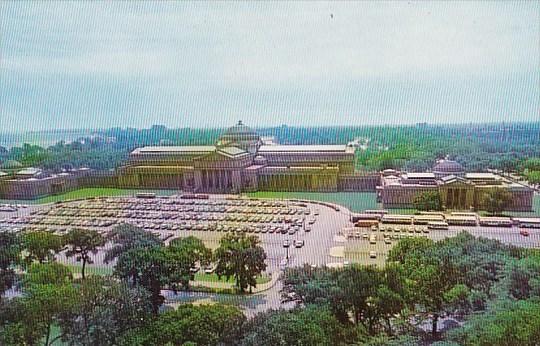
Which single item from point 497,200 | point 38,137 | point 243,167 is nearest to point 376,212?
point 497,200

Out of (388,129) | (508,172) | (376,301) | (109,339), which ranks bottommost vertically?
(109,339)

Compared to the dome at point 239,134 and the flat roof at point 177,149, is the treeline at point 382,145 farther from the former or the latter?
the dome at point 239,134

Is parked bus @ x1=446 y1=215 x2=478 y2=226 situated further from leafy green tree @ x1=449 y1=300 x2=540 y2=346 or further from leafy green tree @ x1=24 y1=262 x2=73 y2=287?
→ leafy green tree @ x1=24 y1=262 x2=73 y2=287

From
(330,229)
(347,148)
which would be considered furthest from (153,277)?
(347,148)

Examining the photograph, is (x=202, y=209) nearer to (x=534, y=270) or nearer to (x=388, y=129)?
(x=388, y=129)

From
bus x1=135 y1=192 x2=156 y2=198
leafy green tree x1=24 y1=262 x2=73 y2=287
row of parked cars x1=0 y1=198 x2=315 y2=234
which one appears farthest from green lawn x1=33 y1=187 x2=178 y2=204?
leafy green tree x1=24 y1=262 x2=73 y2=287

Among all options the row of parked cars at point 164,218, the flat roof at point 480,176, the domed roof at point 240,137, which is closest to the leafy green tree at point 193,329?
the row of parked cars at point 164,218
